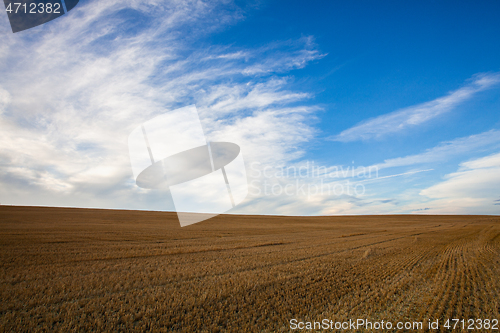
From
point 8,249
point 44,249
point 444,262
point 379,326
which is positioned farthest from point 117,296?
point 444,262

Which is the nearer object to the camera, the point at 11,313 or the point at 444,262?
the point at 11,313

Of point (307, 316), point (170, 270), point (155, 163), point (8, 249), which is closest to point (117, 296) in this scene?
point (170, 270)

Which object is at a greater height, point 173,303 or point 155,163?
point 155,163

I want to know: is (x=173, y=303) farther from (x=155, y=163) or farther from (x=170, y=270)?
(x=155, y=163)

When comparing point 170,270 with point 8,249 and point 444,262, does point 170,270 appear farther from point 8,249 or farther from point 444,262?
point 444,262

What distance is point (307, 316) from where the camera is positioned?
6.67m

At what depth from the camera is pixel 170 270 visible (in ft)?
39.3

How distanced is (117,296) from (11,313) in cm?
261

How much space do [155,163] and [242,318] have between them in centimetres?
1487

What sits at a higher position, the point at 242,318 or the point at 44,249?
the point at 44,249

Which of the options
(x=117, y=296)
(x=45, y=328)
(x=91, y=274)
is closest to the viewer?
(x=45, y=328)

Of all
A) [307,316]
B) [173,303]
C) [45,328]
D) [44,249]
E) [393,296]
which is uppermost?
[44,249]

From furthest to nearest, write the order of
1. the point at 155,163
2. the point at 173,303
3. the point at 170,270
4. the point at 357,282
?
the point at 155,163 < the point at 170,270 < the point at 357,282 < the point at 173,303

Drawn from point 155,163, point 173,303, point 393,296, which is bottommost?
point 393,296
